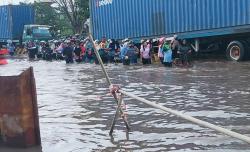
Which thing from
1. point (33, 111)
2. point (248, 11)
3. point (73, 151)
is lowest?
point (73, 151)

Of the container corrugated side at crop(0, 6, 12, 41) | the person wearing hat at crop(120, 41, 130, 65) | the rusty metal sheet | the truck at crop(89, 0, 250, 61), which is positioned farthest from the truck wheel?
the container corrugated side at crop(0, 6, 12, 41)

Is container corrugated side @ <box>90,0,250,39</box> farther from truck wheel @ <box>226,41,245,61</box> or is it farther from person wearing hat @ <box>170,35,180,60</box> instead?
person wearing hat @ <box>170,35,180,60</box>

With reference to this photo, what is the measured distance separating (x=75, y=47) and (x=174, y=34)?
21.3 ft

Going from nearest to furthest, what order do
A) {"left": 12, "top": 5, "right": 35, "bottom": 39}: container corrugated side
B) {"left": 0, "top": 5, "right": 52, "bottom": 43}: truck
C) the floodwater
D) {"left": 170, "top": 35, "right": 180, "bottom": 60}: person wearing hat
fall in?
the floodwater → {"left": 170, "top": 35, "right": 180, "bottom": 60}: person wearing hat → {"left": 0, "top": 5, "right": 52, "bottom": 43}: truck → {"left": 12, "top": 5, "right": 35, "bottom": 39}: container corrugated side

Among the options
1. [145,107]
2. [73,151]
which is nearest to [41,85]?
[145,107]

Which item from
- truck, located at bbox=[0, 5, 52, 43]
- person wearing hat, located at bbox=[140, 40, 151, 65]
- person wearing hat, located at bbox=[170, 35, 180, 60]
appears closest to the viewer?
person wearing hat, located at bbox=[170, 35, 180, 60]

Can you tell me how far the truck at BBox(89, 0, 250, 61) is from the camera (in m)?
19.2

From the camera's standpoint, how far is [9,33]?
1676 inches

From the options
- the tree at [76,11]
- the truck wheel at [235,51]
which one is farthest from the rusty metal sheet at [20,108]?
the tree at [76,11]

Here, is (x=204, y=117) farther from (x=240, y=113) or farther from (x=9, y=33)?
(x=9, y=33)

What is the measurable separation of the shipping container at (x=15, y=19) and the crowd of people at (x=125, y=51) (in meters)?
10.8

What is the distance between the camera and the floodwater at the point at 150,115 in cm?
650

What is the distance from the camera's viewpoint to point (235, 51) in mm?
19812

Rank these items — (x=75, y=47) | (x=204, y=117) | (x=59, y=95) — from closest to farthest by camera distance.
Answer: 1. (x=204, y=117)
2. (x=59, y=95)
3. (x=75, y=47)
